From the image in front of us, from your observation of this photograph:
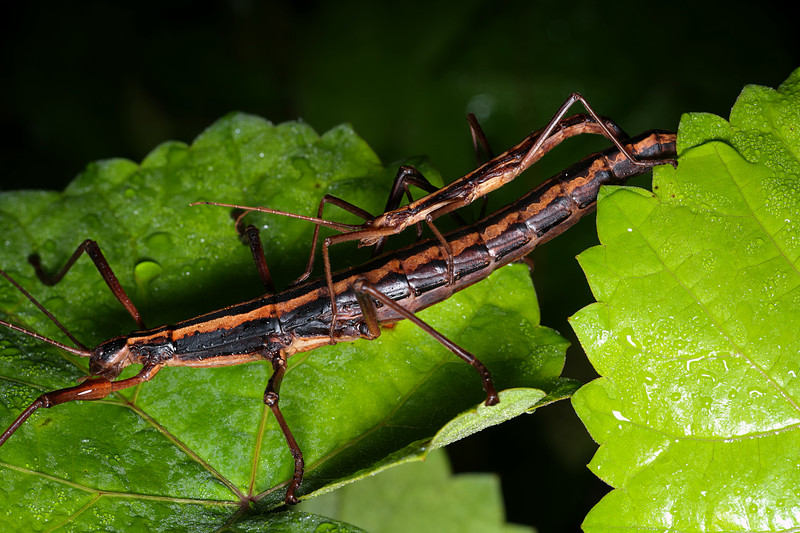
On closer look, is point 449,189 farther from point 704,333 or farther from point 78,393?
point 78,393

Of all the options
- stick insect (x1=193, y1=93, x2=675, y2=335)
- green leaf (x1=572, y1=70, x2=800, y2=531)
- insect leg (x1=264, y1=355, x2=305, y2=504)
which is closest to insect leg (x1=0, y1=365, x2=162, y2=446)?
insect leg (x1=264, y1=355, x2=305, y2=504)

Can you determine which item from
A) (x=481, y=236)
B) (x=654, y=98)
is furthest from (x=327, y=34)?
(x=481, y=236)

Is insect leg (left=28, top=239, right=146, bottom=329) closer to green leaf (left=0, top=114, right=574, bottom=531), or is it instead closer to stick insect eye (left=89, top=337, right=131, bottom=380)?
green leaf (left=0, top=114, right=574, bottom=531)

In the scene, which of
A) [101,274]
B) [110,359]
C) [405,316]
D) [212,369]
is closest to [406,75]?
[405,316]

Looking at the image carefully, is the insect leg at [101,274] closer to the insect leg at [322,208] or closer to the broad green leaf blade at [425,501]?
the insect leg at [322,208]

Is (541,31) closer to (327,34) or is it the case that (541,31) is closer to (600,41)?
(600,41)

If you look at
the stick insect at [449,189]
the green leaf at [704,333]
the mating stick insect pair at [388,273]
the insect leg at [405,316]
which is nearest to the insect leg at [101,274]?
the mating stick insect pair at [388,273]

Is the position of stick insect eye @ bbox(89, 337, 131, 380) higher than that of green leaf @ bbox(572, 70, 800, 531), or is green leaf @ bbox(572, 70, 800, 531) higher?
stick insect eye @ bbox(89, 337, 131, 380)
